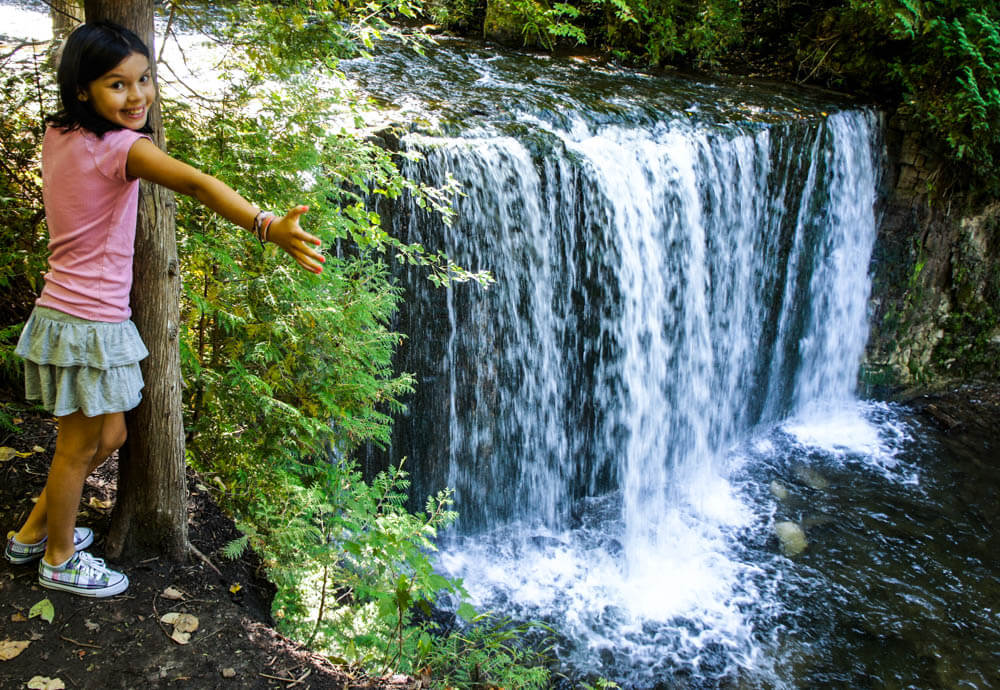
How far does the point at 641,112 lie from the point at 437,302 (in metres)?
3.65

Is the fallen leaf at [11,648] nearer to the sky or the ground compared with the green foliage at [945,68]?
nearer to the ground

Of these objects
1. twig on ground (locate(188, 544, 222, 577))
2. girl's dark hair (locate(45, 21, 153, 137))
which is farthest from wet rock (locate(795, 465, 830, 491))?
girl's dark hair (locate(45, 21, 153, 137))

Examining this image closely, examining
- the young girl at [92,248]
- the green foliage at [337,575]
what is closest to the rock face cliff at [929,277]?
the green foliage at [337,575]

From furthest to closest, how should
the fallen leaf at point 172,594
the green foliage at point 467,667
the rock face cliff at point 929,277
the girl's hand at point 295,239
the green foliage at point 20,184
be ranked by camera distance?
the rock face cliff at point 929,277, the green foliage at point 20,184, the green foliage at point 467,667, the fallen leaf at point 172,594, the girl's hand at point 295,239

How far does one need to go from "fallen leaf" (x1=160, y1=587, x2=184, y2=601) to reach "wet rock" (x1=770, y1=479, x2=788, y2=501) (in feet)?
20.4

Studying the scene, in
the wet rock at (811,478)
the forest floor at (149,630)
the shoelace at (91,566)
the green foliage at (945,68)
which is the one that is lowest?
the wet rock at (811,478)

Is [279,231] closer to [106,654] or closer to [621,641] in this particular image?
[106,654]

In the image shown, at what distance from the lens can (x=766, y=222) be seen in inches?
322

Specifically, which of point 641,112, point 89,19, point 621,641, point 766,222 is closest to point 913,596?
point 621,641

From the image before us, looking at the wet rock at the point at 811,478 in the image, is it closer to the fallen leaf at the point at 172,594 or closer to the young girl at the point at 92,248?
the fallen leaf at the point at 172,594

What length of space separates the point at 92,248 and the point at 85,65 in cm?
60

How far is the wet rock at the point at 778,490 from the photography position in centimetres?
740

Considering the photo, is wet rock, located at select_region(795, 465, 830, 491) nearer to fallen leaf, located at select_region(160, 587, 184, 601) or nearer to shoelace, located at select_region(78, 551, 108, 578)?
fallen leaf, located at select_region(160, 587, 184, 601)

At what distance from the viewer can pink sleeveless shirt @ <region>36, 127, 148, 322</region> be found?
7.54 ft
